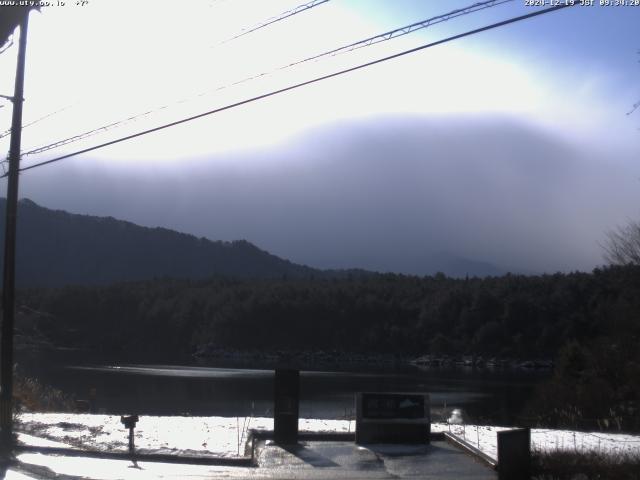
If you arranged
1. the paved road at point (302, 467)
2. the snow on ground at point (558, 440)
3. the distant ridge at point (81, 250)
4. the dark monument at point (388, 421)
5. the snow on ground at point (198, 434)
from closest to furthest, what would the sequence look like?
the paved road at point (302, 467) < the snow on ground at point (558, 440) < the snow on ground at point (198, 434) < the dark monument at point (388, 421) < the distant ridge at point (81, 250)

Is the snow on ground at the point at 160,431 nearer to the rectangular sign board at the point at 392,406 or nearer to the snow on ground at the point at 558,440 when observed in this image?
the rectangular sign board at the point at 392,406

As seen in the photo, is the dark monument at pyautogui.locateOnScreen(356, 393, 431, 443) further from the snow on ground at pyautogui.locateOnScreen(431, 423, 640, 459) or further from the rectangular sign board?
the snow on ground at pyautogui.locateOnScreen(431, 423, 640, 459)

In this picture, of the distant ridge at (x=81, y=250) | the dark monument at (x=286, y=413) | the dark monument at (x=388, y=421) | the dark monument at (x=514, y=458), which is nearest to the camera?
the dark monument at (x=514, y=458)

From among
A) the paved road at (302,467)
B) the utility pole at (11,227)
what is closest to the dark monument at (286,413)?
the paved road at (302,467)

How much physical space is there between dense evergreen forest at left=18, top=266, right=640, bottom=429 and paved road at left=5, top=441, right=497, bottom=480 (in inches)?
2155

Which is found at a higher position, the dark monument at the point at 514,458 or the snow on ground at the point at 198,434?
the dark monument at the point at 514,458

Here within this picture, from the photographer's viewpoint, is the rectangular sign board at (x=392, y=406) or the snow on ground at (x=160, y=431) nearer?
the snow on ground at (x=160, y=431)

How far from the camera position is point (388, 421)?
17.9m

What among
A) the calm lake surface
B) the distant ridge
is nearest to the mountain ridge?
the distant ridge

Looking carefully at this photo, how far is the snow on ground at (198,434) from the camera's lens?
16812 mm

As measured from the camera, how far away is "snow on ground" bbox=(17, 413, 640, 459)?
1681cm

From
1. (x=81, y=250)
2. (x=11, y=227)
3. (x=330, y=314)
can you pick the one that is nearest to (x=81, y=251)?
(x=81, y=250)

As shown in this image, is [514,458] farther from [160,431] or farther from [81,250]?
[81,250]

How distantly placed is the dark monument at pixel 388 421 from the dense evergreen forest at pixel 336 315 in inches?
2095
